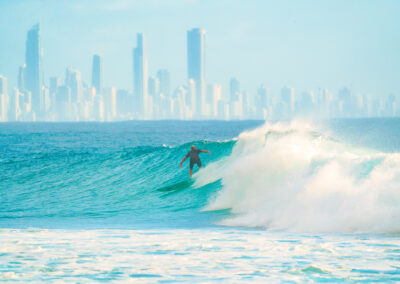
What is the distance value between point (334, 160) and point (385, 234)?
14.6 ft

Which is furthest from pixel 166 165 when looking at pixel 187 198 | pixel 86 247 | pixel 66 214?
pixel 86 247

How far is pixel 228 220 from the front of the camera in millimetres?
13461

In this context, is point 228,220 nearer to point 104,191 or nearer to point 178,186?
point 178,186

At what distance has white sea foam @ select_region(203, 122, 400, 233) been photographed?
11572mm

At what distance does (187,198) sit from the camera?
58.0 ft

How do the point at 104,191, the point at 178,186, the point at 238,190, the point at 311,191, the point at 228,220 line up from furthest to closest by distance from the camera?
the point at 104,191 < the point at 178,186 < the point at 238,190 < the point at 228,220 < the point at 311,191

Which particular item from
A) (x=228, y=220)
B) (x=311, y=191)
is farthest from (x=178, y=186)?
(x=311, y=191)

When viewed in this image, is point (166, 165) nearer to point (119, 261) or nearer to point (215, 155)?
point (215, 155)

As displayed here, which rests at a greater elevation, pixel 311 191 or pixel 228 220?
pixel 311 191

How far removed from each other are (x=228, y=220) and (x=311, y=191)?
84.5 inches

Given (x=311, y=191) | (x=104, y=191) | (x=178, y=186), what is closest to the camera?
(x=311, y=191)

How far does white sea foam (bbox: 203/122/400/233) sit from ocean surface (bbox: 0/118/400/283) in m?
0.03

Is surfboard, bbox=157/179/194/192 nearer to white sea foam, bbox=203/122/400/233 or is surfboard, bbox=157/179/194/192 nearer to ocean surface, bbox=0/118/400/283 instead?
ocean surface, bbox=0/118/400/283

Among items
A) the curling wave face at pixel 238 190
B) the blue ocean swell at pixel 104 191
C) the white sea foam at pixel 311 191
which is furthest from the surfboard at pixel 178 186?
the white sea foam at pixel 311 191
